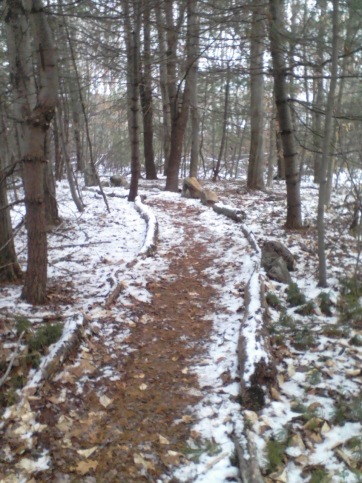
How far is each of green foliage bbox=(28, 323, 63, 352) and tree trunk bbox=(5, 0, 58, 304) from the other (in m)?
1.15

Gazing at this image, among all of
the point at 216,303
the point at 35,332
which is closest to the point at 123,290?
the point at 216,303

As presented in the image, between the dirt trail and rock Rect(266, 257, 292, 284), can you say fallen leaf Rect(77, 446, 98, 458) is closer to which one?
the dirt trail

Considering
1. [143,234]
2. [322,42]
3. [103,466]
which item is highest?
[322,42]

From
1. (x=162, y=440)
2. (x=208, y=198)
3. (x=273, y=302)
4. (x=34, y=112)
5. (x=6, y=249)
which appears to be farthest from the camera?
(x=208, y=198)

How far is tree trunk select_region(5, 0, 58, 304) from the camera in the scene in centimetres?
536

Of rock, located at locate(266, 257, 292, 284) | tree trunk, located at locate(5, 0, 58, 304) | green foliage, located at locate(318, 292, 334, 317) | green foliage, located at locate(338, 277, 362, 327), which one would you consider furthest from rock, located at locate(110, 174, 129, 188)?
green foliage, located at locate(318, 292, 334, 317)

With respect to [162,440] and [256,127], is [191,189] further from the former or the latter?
[162,440]

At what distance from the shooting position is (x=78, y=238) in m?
9.88

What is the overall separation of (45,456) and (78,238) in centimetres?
680

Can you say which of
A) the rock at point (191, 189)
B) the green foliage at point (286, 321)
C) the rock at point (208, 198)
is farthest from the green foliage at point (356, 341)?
the rock at point (191, 189)

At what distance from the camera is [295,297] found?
20.8ft

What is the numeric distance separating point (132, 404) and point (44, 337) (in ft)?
4.39

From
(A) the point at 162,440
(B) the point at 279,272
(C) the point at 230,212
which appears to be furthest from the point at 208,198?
(A) the point at 162,440

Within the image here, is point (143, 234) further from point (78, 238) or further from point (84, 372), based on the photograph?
point (84, 372)
